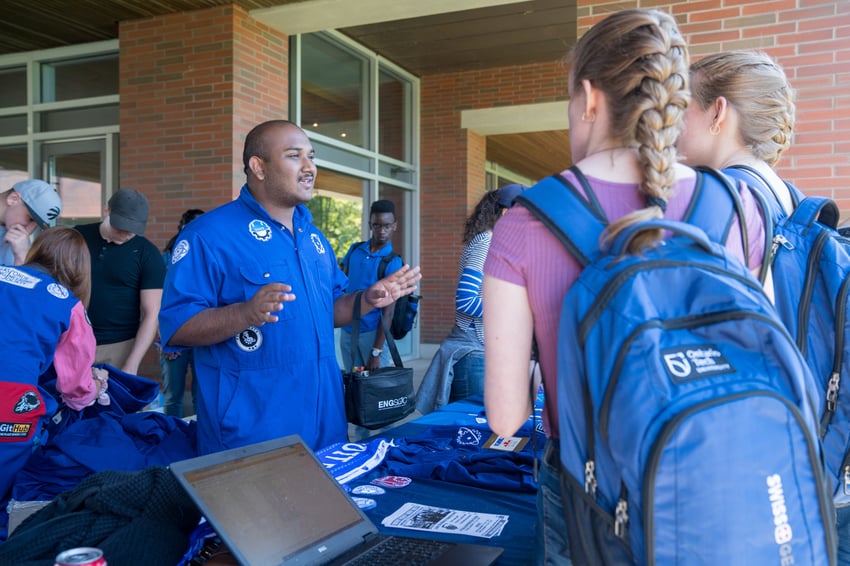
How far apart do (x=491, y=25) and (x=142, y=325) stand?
5.40 metres

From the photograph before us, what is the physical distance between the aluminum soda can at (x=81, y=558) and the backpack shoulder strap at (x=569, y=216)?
0.87m

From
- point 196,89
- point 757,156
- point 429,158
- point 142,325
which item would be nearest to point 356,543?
point 757,156

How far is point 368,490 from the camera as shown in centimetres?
205

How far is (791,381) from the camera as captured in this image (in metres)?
0.96

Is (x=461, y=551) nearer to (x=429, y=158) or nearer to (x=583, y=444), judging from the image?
(x=583, y=444)

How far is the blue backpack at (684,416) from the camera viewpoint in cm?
91

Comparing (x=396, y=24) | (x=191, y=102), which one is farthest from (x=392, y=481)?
(x=396, y=24)

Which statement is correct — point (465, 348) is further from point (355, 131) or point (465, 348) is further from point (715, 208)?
point (355, 131)

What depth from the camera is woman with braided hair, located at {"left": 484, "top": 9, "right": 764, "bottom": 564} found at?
1.12 m

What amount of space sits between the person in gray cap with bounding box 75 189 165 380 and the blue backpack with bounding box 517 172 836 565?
3.88 metres

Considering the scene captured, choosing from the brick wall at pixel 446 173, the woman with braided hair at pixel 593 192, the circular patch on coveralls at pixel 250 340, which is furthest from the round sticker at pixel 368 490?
the brick wall at pixel 446 173

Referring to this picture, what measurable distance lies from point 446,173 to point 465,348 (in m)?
6.60

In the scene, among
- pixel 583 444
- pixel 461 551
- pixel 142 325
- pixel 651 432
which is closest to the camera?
pixel 651 432

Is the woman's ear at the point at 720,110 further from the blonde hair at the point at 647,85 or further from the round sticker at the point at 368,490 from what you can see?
the round sticker at the point at 368,490
